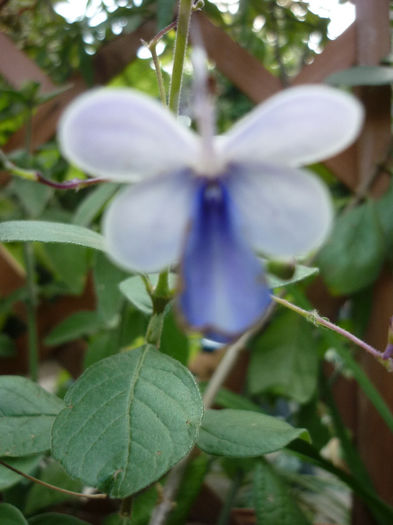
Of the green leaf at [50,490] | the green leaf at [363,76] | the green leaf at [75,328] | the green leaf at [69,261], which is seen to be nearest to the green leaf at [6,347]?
the green leaf at [75,328]

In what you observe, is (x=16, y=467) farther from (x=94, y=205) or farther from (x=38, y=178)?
(x=94, y=205)

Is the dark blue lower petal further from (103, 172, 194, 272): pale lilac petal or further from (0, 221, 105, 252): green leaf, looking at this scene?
(0, 221, 105, 252): green leaf

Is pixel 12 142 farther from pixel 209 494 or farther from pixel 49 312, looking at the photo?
pixel 209 494

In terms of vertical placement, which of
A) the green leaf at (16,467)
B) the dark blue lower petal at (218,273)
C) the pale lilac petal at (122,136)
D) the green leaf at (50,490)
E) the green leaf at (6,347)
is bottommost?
A: the green leaf at (6,347)

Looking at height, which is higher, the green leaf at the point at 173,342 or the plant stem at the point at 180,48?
the plant stem at the point at 180,48

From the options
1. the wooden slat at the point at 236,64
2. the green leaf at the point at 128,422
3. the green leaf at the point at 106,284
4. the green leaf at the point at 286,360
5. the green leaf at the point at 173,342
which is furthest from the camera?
the wooden slat at the point at 236,64

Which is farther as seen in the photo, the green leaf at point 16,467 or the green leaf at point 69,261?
the green leaf at point 69,261

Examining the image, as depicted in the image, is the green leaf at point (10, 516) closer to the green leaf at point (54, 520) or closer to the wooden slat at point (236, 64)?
the green leaf at point (54, 520)

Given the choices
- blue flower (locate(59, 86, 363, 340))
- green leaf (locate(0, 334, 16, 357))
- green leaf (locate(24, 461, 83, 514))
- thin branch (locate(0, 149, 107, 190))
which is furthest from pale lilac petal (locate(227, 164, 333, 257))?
green leaf (locate(0, 334, 16, 357))

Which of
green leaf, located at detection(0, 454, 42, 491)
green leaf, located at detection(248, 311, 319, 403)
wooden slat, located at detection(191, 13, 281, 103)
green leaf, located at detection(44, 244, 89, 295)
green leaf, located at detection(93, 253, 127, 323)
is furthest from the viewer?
wooden slat, located at detection(191, 13, 281, 103)
